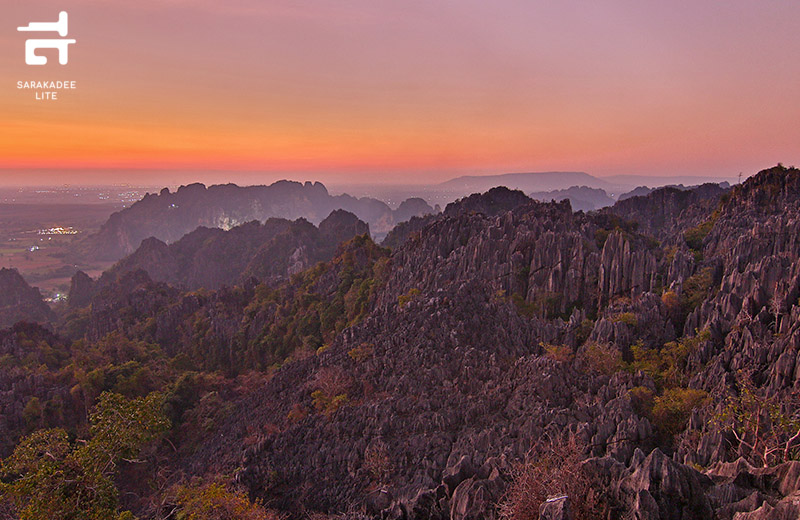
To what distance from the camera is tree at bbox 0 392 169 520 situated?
656 inches

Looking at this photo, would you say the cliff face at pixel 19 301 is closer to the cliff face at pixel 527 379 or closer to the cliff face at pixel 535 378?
the cliff face at pixel 535 378

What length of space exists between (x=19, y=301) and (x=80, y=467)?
111m

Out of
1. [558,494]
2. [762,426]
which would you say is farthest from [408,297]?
[558,494]

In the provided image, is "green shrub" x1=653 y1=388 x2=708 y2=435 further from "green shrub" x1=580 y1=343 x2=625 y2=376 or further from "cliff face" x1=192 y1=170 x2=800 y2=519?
"green shrub" x1=580 y1=343 x2=625 y2=376

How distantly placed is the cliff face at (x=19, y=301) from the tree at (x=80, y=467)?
324 ft

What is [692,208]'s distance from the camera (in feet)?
267

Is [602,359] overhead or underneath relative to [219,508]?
overhead

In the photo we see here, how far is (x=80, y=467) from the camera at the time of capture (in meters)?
18.2

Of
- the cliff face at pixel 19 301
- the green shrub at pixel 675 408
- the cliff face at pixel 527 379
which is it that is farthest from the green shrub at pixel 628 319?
the cliff face at pixel 19 301

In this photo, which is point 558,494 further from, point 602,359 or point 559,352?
point 559,352

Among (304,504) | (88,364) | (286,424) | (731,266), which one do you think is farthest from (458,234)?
(88,364)

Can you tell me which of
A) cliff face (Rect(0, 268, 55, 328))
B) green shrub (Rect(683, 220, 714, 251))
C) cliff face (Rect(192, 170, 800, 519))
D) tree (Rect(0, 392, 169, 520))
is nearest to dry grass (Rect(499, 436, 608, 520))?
cliff face (Rect(192, 170, 800, 519))

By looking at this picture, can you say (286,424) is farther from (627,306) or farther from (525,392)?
(627,306)

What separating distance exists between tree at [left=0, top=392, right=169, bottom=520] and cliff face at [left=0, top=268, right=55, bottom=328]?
98.8m
